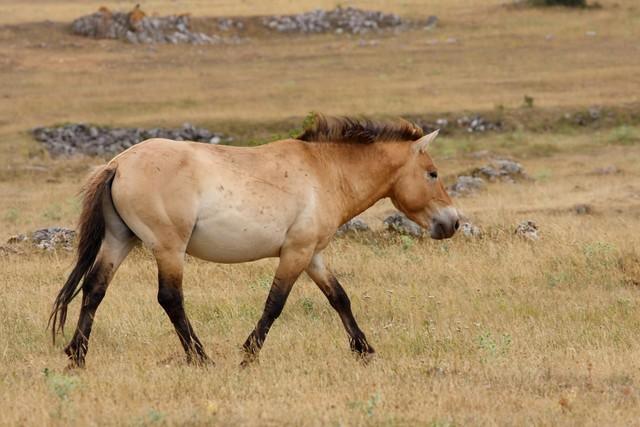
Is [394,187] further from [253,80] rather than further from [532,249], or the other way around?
[253,80]

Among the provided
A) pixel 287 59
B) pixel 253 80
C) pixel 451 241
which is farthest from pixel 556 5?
pixel 451 241

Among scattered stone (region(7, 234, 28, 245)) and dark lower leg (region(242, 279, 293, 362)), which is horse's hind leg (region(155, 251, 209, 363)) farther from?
scattered stone (region(7, 234, 28, 245))

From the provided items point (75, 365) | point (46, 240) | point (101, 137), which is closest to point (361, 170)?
point (75, 365)

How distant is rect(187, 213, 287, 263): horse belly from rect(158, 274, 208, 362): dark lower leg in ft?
1.05

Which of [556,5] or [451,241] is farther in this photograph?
[556,5]

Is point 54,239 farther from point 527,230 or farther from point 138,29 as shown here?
point 138,29

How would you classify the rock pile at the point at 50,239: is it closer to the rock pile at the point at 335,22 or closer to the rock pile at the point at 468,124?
the rock pile at the point at 468,124

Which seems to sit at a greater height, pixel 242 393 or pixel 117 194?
pixel 117 194

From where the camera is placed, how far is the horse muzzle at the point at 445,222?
9766 millimetres

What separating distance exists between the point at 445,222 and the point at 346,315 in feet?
4.20

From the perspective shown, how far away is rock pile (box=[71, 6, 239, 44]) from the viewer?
4950 centimetres

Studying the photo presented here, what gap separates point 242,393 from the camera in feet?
24.6

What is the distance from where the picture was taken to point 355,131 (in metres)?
9.63

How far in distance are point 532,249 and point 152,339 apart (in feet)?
17.9
